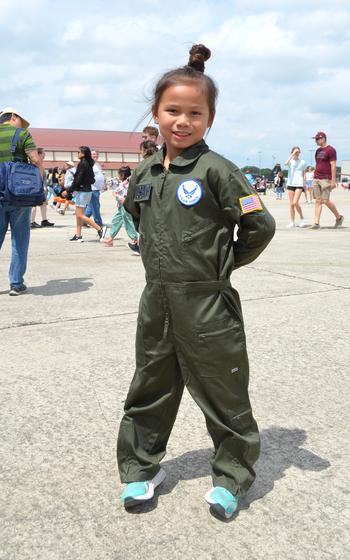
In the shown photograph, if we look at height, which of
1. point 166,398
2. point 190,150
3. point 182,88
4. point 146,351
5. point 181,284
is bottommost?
point 166,398

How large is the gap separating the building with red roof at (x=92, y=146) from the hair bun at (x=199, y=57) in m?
86.3

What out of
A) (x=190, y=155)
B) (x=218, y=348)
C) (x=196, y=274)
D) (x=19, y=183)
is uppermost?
(x=190, y=155)

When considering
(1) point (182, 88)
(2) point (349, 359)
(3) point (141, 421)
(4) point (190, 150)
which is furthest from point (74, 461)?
(2) point (349, 359)

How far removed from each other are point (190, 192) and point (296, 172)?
34.7 ft

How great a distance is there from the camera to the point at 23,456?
2.42 meters

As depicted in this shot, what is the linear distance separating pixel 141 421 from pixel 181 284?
0.58 meters

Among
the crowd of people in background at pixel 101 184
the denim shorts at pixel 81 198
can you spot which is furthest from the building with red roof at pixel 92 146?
the denim shorts at pixel 81 198

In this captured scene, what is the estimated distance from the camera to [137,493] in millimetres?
2062

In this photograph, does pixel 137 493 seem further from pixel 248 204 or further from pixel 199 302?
pixel 248 204

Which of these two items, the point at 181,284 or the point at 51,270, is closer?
the point at 181,284

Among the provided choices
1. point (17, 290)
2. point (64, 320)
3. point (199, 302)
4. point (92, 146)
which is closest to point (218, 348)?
point (199, 302)

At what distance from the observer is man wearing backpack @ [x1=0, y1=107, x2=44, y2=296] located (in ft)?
18.1

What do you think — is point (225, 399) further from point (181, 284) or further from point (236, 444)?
point (181, 284)

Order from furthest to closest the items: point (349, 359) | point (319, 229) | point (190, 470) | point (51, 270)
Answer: point (319, 229)
point (51, 270)
point (349, 359)
point (190, 470)
